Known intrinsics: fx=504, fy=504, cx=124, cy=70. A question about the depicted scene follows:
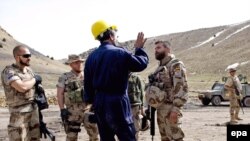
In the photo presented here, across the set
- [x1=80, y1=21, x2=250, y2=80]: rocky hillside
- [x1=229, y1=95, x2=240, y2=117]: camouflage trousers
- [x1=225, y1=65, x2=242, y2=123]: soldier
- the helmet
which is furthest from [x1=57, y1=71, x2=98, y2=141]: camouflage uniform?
[x1=80, y1=21, x2=250, y2=80]: rocky hillside

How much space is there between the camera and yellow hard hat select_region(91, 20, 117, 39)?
5754mm

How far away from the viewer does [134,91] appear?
8547 mm

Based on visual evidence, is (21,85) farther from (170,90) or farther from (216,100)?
(216,100)

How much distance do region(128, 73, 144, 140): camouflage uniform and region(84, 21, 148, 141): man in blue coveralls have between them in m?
2.86

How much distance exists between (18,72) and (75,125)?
1446 millimetres

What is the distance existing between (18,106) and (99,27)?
2148 millimetres

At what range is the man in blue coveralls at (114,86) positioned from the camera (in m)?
5.46

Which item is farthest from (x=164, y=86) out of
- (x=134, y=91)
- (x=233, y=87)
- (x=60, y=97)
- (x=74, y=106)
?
(x=233, y=87)

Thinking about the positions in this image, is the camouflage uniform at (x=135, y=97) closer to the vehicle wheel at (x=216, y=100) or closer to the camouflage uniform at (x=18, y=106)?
the camouflage uniform at (x=18, y=106)

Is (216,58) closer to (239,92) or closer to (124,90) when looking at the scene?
(239,92)

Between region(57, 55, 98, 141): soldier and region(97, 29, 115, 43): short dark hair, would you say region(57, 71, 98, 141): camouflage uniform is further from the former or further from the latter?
region(97, 29, 115, 43): short dark hair

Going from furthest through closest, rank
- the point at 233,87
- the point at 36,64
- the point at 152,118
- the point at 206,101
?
1. the point at 36,64
2. the point at 206,101
3. the point at 233,87
4. the point at 152,118

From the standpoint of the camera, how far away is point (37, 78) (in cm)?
743

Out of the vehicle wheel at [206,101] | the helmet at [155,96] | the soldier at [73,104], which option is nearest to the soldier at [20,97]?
the soldier at [73,104]
